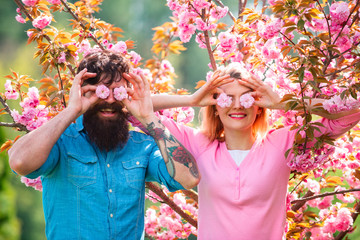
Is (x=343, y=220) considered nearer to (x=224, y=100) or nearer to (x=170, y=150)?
(x=224, y=100)

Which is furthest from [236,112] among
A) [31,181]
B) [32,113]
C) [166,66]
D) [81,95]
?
[166,66]

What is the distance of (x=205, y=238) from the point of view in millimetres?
1969

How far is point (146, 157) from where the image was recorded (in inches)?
71.1

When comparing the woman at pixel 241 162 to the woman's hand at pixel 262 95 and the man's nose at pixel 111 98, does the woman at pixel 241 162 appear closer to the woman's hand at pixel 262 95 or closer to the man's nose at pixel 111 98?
the woman's hand at pixel 262 95

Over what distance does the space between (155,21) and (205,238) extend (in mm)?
16991

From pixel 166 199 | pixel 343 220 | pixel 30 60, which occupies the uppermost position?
pixel 30 60

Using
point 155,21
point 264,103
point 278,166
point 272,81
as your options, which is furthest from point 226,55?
point 155,21

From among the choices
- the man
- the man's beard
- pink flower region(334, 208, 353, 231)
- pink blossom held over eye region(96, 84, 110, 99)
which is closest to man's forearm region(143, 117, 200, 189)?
the man

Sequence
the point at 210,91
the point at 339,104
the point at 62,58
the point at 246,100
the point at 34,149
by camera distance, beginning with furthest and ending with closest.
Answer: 1. the point at 62,58
2. the point at 210,91
3. the point at 246,100
4. the point at 339,104
5. the point at 34,149

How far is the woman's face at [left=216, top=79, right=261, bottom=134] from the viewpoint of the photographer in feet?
6.51

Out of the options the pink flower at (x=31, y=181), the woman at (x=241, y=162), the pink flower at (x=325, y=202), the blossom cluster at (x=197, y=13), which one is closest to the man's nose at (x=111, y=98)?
the woman at (x=241, y=162)

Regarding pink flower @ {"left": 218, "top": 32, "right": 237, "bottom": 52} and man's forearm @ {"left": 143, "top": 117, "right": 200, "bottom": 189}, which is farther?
pink flower @ {"left": 218, "top": 32, "right": 237, "bottom": 52}

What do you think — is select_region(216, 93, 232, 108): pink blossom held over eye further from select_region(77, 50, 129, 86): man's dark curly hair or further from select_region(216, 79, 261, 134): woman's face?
select_region(77, 50, 129, 86): man's dark curly hair

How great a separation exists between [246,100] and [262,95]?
108 mm
